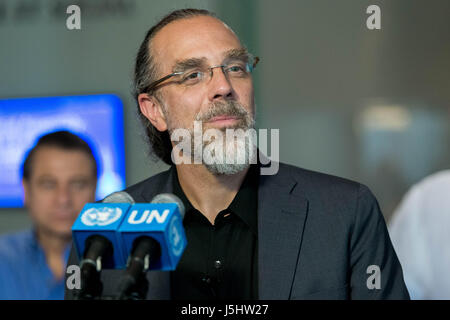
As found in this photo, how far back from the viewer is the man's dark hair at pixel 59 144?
9.88 feet

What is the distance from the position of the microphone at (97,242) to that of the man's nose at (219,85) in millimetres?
556

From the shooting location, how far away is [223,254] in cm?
155

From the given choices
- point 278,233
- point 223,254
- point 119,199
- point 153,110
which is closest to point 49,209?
point 153,110

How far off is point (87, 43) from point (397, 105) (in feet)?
5.66

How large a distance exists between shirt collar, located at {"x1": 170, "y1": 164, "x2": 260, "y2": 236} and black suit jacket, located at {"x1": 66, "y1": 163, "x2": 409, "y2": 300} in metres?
0.03

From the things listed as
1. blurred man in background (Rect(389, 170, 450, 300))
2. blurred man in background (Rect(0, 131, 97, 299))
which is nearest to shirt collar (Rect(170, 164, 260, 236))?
blurred man in background (Rect(389, 170, 450, 300))

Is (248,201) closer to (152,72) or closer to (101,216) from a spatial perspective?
(152,72)

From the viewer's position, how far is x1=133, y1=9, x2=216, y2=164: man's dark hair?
1717 millimetres

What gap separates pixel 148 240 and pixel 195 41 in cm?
79

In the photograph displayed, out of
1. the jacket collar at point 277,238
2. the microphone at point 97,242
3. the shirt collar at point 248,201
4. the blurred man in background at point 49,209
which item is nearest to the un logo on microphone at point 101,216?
the microphone at point 97,242

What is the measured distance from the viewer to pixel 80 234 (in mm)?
975

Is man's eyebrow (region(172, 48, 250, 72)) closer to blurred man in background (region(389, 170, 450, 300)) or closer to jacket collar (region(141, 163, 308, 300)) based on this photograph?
jacket collar (region(141, 163, 308, 300))
